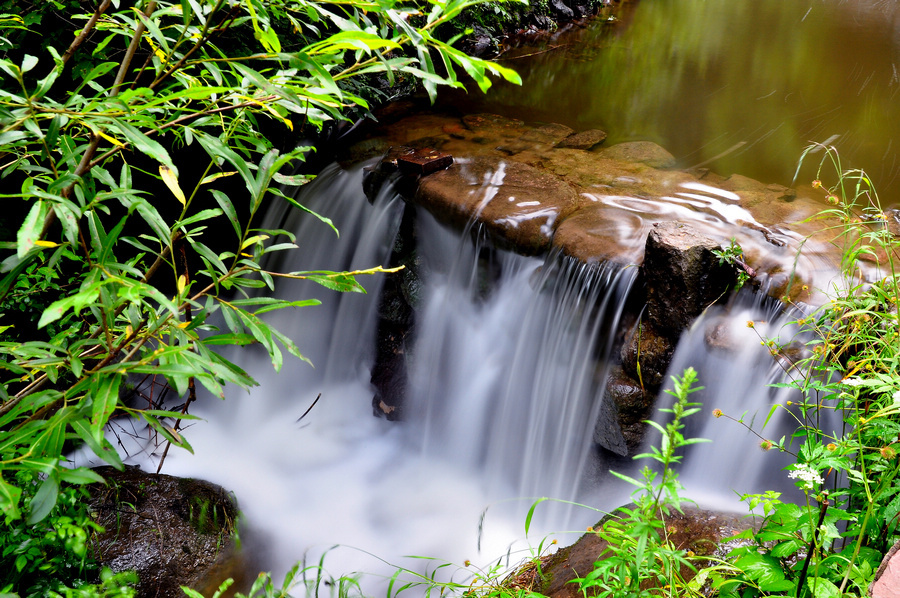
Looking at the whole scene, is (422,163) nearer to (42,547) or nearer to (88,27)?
(88,27)

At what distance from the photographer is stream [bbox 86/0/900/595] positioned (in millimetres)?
3402

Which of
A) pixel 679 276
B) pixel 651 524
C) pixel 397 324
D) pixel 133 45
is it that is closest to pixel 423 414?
pixel 397 324

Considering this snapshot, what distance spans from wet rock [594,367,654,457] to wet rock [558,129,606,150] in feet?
8.51

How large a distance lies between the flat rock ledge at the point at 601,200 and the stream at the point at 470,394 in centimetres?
19

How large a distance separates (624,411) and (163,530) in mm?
2613

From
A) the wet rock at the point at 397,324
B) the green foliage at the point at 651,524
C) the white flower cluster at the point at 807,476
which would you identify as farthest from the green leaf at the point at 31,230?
the wet rock at the point at 397,324

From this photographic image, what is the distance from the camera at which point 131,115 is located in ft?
4.11

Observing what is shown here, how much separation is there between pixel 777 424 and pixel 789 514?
169 cm

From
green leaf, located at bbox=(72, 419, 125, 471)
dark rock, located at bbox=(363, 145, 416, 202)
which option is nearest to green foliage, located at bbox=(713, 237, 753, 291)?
dark rock, located at bbox=(363, 145, 416, 202)

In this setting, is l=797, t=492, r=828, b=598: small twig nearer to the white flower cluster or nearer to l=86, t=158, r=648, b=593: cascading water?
the white flower cluster

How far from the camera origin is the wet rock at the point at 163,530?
2.91 m

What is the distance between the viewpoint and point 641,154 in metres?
5.25

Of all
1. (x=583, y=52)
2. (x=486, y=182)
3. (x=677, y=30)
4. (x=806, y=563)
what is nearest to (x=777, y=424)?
(x=806, y=563)

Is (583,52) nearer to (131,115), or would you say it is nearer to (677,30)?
(677,30)
